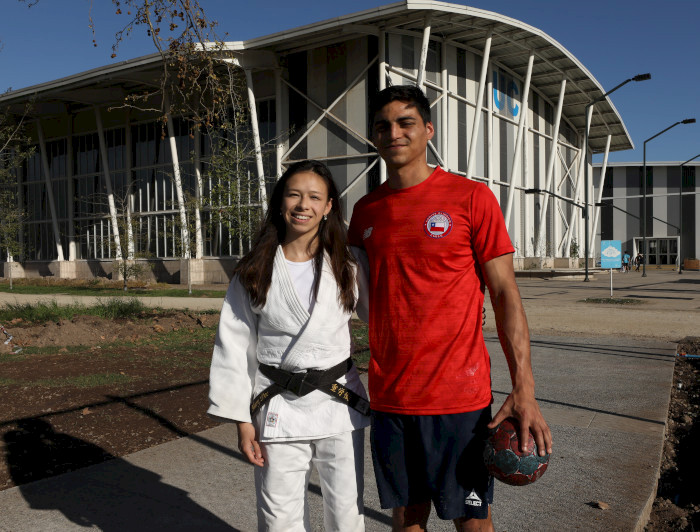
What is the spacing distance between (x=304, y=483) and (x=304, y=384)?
391mm

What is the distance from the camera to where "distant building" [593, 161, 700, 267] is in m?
64.8

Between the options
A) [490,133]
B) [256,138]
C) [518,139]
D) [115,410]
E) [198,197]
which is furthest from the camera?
[518,139]

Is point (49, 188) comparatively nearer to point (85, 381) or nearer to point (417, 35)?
point (417, 35)

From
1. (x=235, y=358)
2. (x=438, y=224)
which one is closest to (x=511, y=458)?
(x=438, y=224)

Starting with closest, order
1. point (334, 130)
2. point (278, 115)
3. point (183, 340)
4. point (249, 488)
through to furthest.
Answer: point (249, 488)
point (183, 340)
point (334, 130)
point (278, 115)

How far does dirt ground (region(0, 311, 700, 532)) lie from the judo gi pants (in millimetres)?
2151

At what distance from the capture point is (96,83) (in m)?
33.0

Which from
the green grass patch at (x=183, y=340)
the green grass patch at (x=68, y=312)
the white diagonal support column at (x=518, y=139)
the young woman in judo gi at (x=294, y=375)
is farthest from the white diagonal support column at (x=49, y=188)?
the young woman in judo gi at (x=294, y=375)

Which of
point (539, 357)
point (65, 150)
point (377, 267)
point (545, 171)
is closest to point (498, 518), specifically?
point (377, 267)

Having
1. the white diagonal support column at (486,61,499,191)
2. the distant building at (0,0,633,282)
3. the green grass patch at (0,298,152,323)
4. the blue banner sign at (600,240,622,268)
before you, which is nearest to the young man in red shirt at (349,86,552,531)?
the green grass patch at (0,298,152,323)

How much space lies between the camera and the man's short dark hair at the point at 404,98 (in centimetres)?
264

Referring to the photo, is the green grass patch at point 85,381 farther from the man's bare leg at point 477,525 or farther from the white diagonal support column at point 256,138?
the white diagonal support column at point 256,138

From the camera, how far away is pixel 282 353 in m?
2.54

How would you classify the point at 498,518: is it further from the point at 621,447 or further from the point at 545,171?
the point at 545,171
